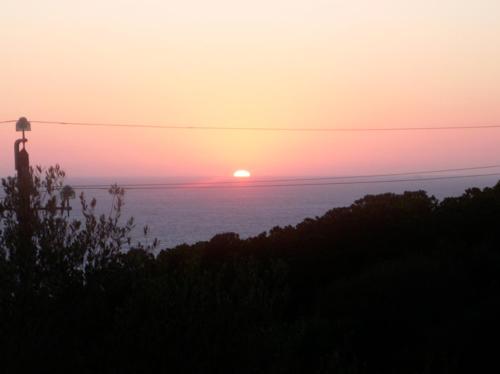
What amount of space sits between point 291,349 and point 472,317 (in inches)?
355

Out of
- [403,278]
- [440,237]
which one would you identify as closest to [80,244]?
[403,278]

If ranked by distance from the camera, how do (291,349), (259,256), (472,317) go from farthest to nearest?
(259,256)
(472,317)
(291,349)

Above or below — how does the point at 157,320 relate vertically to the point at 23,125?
below

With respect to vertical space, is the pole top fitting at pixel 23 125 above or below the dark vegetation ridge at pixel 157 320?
above

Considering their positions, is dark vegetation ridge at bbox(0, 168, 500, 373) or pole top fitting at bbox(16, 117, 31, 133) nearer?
dark vegetation ridge at bbox(0, 168, 500, 373)

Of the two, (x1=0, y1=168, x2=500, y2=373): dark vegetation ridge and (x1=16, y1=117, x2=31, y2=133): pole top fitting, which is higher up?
(x1=16, y1=117, x2=31, y2=133): pole top fitting

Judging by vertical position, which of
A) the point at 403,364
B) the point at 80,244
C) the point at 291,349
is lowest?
the point at 403,364

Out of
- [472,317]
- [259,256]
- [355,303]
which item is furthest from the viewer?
[259,256]

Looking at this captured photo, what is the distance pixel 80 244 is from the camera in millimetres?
10992

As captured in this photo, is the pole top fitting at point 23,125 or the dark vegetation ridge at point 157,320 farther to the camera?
the pole top fitting at point 23,125

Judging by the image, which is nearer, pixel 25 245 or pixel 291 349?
pixel 291 349

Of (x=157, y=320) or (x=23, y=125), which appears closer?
(x=157, y=320)

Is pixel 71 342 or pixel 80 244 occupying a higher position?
pixel 80 244

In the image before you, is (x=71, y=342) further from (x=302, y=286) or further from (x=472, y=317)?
(x=302, y=286)
